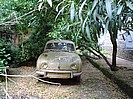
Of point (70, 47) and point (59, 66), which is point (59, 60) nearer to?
point (59, 66)

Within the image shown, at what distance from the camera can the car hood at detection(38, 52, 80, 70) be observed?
6520mm

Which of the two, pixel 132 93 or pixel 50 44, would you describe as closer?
pixel 132 93

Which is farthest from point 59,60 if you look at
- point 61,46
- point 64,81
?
point 61,46

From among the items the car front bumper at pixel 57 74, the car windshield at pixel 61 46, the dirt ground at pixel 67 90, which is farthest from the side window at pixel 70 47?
the car front bumper at pixel 57 74

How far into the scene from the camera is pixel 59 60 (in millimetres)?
6648

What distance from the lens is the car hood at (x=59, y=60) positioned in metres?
6.52

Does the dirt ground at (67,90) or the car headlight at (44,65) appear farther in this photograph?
the car headlight at (44,65)

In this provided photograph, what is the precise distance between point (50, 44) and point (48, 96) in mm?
2581

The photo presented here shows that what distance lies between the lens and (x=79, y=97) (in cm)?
555

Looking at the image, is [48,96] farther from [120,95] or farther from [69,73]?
[120,95]

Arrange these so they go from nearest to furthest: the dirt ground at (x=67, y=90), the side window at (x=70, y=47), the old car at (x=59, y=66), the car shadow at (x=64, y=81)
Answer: the dirt ground at (x=67, y=90) < the old car at (x=59, y=66) < the car shadow at (x=64, y=81) < the side window at (x=70, y=47)

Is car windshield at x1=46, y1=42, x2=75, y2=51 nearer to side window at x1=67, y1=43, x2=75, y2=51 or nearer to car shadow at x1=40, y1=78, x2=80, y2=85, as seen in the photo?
side window at x1=67, y1=43, x2=75, y2=51

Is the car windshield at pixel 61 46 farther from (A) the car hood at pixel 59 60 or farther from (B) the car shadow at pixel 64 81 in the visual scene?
(B) the car shadow at pixel 64 81

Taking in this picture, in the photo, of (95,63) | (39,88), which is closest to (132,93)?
(39,88)
